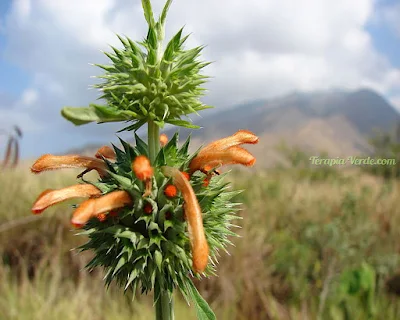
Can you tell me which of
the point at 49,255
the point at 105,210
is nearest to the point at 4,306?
the point at 49,255

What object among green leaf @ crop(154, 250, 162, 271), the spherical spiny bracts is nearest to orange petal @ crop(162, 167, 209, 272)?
the spherical spiny bracts

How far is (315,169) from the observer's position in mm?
15680

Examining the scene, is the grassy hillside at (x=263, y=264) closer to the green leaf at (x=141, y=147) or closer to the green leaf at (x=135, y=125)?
the green leaf at (x=141, y=147)

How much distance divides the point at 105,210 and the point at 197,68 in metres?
0.51

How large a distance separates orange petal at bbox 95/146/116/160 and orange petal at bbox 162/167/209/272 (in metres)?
0.32

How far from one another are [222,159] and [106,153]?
42 centimetres

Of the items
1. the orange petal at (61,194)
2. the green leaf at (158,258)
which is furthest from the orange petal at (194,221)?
the orange petal at (61,194)

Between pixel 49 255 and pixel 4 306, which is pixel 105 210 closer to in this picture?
pixel 4 306

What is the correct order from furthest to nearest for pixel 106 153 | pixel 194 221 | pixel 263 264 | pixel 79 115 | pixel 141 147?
pixel 263 264, pixel 106 153, pixel 141 147, pixel 194 221, pixel 79 115

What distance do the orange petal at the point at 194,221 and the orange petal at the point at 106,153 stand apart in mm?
319

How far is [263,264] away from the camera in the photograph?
21.9 ft

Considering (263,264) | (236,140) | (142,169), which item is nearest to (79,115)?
(142,169)

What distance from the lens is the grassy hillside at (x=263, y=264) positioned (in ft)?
16.3

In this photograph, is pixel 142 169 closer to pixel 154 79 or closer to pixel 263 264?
pixel 154 79
